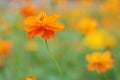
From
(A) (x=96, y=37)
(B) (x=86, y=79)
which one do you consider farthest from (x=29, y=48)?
(B) (x=86, y=79)

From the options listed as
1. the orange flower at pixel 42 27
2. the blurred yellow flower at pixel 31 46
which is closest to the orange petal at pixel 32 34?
the orange flower at pixel 42 27

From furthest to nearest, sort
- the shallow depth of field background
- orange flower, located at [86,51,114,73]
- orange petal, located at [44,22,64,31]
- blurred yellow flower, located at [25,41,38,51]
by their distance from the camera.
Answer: blurred yellow flower, located at [25,41,38,51]
the shallow depth of field background
orange flower, located at [86,51,114,73]
orange petal, located at [44,22,64,31]

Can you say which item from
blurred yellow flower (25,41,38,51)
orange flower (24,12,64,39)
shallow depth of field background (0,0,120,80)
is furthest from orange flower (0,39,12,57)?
orange flower (24,12,64,39)

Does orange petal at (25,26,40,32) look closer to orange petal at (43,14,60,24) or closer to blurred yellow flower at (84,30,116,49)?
orange petal at (43,14,60,24)

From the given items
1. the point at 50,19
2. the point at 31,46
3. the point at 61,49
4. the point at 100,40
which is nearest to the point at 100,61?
the point at 50,19

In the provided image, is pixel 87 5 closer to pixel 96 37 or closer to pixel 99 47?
pixel 96 37

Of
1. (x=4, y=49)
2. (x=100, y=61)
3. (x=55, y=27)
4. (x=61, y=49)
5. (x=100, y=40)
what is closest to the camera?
(x=55, y=27)

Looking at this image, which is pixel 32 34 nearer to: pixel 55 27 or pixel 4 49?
pixel 55 27

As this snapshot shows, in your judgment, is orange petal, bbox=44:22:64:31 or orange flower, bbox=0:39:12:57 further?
orange flower, bbox=0:39:12:57

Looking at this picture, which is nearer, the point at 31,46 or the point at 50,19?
the point at 50,19

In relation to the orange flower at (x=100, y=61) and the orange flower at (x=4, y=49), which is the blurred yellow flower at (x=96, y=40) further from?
the orange flower at (x=100, y=61)

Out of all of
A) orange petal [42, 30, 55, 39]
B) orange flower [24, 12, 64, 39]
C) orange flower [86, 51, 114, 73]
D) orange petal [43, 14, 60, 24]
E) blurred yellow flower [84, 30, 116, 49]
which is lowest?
orange petal [42, 30, 55, 39]
